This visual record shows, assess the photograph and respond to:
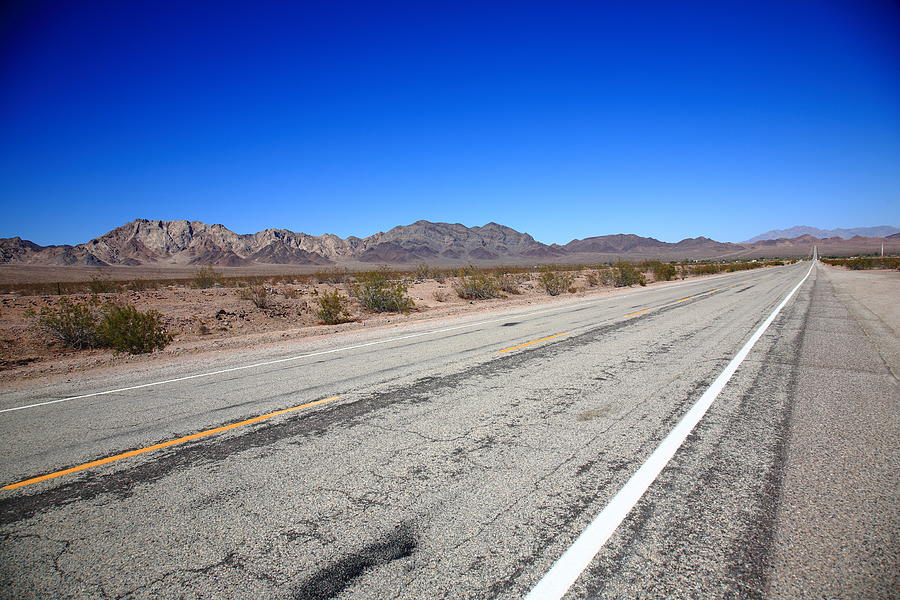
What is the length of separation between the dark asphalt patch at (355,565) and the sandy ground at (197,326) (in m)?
9.36

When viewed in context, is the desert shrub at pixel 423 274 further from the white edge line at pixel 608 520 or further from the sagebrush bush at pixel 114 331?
the white edge line at pixel 608 520

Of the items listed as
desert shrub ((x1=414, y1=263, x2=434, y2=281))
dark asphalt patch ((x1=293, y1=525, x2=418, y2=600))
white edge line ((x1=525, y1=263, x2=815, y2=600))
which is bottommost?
dark asphalt patch ((x1=293, y1=525, x2=418, y2=600))

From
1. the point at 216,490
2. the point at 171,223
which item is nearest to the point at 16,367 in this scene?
the point at 216,490

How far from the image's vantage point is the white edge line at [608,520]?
2412mm

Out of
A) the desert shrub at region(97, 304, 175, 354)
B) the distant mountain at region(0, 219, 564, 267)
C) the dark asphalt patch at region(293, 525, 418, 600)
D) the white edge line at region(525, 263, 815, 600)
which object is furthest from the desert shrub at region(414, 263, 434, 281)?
the distant mountain at region(0, 219, 564, 267)

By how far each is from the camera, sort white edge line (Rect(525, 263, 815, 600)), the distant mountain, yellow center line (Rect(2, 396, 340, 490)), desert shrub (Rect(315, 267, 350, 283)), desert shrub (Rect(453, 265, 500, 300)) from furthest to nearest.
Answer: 1. the distant mountain
2. desert shrub (Rect(315, 267, 350, 283))
3. desert shrub (Rect(453, 265, 500, 300))
4. yellow center line (Rect(2, 396, 340, 490))
5. white edge line (Rect(525, 263, 815, 600))

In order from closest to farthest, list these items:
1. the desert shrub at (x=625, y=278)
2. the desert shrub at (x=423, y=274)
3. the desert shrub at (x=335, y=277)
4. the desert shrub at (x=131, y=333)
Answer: the desert shrub at (x=131, y=333) < the desert shrub at (x=625, y=278) < the desert shrub at (x=423, y=274) < the desert shrub at (x=335, y=277)

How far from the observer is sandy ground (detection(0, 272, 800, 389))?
10.7m

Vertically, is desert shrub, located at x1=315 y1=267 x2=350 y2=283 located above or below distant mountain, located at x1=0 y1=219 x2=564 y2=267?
below

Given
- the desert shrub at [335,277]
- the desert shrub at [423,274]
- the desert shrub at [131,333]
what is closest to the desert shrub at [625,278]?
the desert shrub at [423,274]

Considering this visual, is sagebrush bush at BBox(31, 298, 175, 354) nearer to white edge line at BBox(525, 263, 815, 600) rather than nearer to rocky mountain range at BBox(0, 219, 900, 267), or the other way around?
white edge line at BBox(525, 263, 815, 600)

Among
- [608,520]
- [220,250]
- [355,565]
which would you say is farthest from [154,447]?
[220,250]

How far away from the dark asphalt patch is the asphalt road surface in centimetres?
1

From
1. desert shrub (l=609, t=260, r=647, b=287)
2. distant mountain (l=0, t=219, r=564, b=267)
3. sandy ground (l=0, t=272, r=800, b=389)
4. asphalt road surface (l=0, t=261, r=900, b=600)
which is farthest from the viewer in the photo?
distant mountain (l=0, t=219, r=564, b=267)
